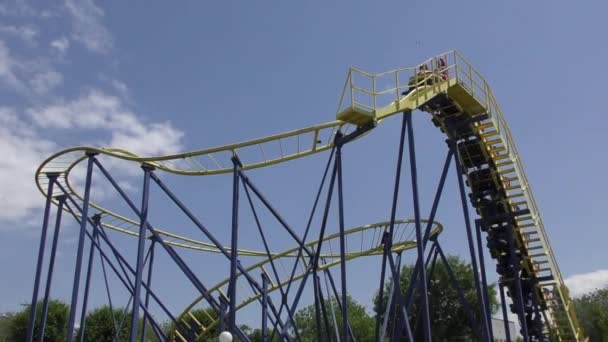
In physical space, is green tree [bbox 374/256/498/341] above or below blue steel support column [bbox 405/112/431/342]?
above

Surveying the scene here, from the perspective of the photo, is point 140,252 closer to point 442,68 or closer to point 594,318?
point 442,68

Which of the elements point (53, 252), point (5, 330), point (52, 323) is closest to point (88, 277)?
point (53, 252)

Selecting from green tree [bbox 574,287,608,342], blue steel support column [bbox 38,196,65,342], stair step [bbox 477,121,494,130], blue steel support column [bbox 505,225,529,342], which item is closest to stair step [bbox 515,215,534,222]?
blue steel support column [bbox 505,225,529,342]

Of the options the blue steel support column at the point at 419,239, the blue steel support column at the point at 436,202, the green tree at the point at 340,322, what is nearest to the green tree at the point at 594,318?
the green tree at the point at 340,322

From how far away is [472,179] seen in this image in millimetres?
16234

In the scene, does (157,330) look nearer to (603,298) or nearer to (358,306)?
(603,298)

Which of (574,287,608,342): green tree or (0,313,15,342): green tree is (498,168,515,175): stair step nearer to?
(574,287,608,342): green tree

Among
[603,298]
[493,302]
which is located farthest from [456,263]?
[603,298]

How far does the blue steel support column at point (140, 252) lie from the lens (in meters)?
13.6

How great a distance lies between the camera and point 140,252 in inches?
579

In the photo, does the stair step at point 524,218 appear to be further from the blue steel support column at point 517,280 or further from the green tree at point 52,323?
the green tree at point 52,323

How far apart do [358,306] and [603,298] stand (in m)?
21.5

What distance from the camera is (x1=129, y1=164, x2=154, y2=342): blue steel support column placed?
13.6 metres

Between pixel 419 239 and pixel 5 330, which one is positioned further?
pixel 5 330
